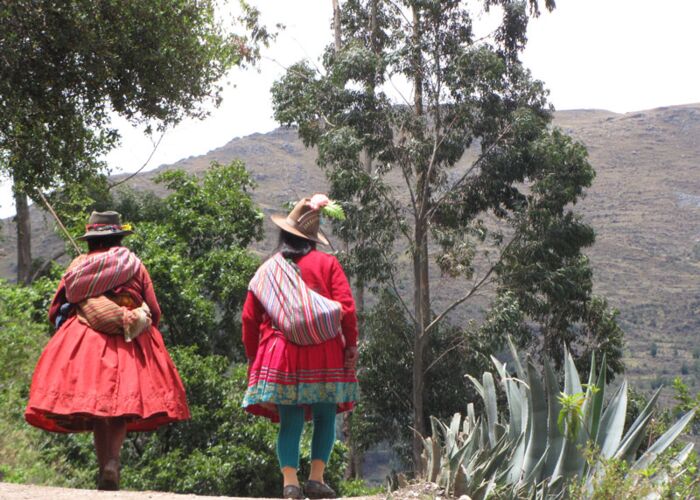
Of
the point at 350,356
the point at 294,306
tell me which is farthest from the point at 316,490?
the point at 294,306

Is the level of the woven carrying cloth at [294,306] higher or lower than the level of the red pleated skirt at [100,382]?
higher

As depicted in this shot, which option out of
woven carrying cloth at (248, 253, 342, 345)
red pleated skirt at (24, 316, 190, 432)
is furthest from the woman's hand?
red pleated skirt at (24, 316, 190, 432)

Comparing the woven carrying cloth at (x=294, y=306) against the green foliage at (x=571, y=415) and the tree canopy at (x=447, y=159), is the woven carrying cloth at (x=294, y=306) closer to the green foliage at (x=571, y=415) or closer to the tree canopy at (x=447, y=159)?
the green foliage at (x=571, y=415)

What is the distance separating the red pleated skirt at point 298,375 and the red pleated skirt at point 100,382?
60 centimetres

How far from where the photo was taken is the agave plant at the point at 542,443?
4.23 metres

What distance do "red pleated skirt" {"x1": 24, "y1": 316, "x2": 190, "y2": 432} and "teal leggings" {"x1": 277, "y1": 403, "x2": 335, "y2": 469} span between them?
0.74 metres

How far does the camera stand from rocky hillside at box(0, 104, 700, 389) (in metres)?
95.5

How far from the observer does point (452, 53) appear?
22.8 metres

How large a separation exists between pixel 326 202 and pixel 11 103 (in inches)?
253

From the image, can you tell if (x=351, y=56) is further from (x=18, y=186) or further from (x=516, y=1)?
(x=18, y=186)

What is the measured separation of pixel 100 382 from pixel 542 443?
Answer: 266 cm

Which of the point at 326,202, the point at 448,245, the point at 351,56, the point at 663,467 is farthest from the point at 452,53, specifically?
the point at 663,467

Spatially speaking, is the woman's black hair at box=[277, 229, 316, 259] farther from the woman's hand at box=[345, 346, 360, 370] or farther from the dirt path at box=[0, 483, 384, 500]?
the dirt path at box=[0, 483, 384, 500]

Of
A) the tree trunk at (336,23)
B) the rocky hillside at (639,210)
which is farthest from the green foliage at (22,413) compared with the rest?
the rocky hillside at (639,210)
